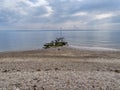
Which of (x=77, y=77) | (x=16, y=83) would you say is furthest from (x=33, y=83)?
(x=77, y=77)

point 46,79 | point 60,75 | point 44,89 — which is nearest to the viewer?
point 44,89

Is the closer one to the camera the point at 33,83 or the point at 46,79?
the point at 33,83

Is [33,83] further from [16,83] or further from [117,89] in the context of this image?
[117,89]

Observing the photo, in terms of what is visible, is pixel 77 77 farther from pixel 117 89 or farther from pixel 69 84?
pixel 117 89

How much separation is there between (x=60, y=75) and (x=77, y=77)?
33.7 inches

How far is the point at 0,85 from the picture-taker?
29.9ft

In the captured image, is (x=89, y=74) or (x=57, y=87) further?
(x=89, y=74)

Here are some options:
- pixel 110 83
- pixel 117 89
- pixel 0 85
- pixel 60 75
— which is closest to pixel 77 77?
pixel 60 75

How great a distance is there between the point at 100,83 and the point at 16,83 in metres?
3.25

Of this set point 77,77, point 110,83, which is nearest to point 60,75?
point 77,77

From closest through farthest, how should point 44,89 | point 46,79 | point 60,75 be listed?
1. point 44,89
2. point 46,79
3. point 60,75

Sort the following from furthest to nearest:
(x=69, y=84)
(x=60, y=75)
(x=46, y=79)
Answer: (x=60, y=75) < (x=46, y=79) < (x=69, y=84)

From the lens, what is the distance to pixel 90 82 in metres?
9.59

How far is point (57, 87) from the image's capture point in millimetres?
8867
